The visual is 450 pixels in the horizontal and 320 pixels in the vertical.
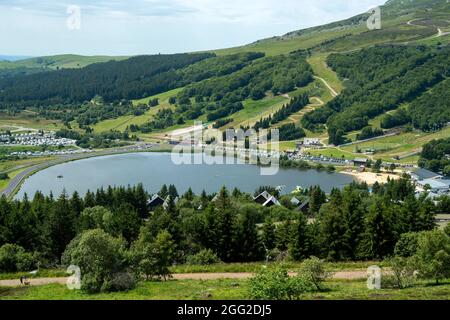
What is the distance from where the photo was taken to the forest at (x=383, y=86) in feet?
308

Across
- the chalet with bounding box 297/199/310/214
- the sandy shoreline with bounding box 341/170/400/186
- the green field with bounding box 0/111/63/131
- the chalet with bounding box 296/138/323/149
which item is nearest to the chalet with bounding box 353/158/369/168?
the sandy shoreline with bounding box 341/170/400/186

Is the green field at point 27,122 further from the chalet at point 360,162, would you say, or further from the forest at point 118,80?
the chalet at point 360,162

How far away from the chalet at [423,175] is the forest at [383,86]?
21620mm

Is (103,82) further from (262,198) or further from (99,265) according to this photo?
(99,265)

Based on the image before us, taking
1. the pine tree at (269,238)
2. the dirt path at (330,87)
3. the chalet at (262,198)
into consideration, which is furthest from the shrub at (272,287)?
the dirt path at (330,87)

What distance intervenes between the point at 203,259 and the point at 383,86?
301ft

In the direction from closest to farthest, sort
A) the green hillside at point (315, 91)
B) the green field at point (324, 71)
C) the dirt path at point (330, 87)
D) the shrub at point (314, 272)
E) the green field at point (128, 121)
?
the shrub at point (314, 272), the green hillside at point (315, 91), the dirt path at point (330, 87), the green field at point (128, 121), the green field at point (324, 71)

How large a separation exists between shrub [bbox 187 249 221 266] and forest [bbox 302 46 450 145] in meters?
67.1

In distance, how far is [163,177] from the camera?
2781 inches

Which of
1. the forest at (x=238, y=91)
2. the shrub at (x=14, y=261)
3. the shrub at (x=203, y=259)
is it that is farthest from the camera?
the forest at (x=238, y=91)

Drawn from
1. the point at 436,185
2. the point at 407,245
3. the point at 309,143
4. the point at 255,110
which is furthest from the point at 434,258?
the point at 255,110

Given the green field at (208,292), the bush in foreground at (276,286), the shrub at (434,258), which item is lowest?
the green field at (208,292)
